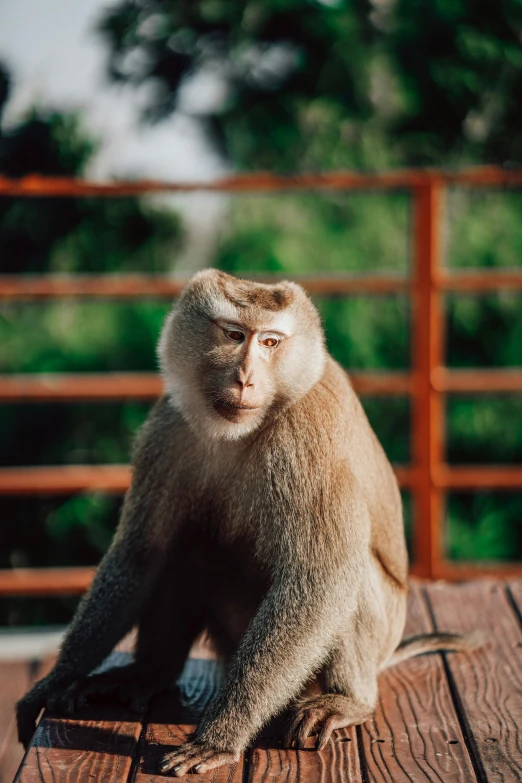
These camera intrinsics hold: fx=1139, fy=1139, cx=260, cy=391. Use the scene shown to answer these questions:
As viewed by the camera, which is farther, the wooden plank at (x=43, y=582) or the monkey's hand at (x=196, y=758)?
the wooden plank at (x=43, y=582)

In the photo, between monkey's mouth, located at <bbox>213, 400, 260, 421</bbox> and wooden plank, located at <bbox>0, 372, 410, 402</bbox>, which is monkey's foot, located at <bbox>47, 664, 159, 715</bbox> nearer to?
monkey's mouth, located at <bbox>213, 400, 260, 421</bbox>

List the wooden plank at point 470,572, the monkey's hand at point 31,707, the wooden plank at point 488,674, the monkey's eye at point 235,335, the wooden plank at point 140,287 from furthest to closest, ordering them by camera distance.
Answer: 1. the wooden plank at point 470,572
2. the wooden plank at point 140,287
3. the monkey's hand at point 31,707
4. the monkey's eye at point 235,335
5. the wooden plank at point 488,674

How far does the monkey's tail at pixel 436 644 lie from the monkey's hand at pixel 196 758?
72 cm

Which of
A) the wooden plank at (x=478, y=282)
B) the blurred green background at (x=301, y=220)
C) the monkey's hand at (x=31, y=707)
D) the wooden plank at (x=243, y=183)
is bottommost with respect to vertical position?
the blurred green background at (x=301, y=220)

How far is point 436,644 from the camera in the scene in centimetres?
303

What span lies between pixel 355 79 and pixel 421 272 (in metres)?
4.73

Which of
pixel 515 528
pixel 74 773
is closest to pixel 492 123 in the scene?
pixel 515 528

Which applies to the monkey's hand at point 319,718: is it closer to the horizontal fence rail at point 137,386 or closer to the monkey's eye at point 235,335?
the monkey's eye at point 235,335

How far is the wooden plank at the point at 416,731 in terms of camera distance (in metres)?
2.36

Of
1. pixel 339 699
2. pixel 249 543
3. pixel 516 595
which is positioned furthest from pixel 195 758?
pixel 516 595

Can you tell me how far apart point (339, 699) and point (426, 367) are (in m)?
2.08

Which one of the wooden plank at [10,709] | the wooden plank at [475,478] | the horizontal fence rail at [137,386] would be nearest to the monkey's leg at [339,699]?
the wooden plank at [10,709]

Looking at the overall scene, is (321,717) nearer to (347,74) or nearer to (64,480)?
(64,480)

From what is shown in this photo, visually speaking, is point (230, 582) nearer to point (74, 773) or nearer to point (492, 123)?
point (74, 773)
